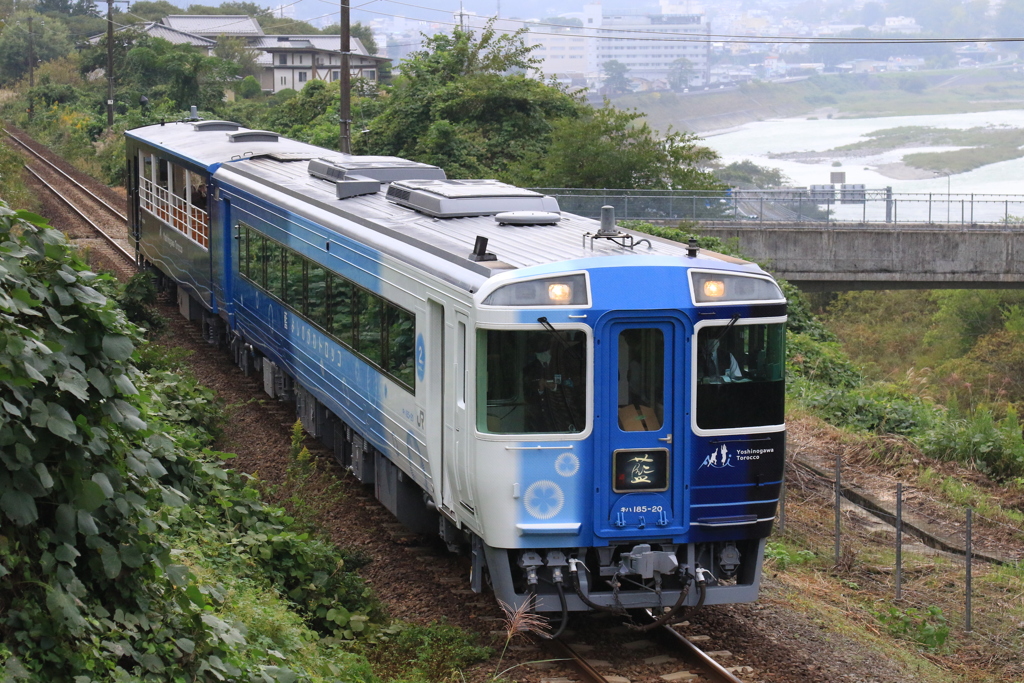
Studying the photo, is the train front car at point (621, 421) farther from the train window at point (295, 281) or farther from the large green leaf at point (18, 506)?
the train window at point (295, 281)

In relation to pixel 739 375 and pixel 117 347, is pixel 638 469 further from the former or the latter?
pixel 117 347

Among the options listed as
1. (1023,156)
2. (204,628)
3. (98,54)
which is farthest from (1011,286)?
(1023,156)

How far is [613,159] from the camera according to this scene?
26.8 metres

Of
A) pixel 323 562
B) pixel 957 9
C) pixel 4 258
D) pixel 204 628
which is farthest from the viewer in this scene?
pixel 957 9

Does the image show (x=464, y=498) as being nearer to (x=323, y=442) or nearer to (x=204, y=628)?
(x=204, y=628)

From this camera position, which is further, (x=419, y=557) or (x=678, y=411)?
(x=419, y=557)

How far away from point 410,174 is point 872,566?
622 centimetres

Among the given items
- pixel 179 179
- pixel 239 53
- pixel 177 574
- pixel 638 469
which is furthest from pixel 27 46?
pixel 177 574

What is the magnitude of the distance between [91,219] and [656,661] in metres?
23.8

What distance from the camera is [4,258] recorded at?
15.4 ft

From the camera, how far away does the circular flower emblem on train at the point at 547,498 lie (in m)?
7.22

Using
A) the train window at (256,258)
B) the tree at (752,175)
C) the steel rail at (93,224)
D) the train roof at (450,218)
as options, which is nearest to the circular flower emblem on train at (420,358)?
the train roof at (450,218)

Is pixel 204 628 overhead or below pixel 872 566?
overhead

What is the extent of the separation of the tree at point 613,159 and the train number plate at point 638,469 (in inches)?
791
